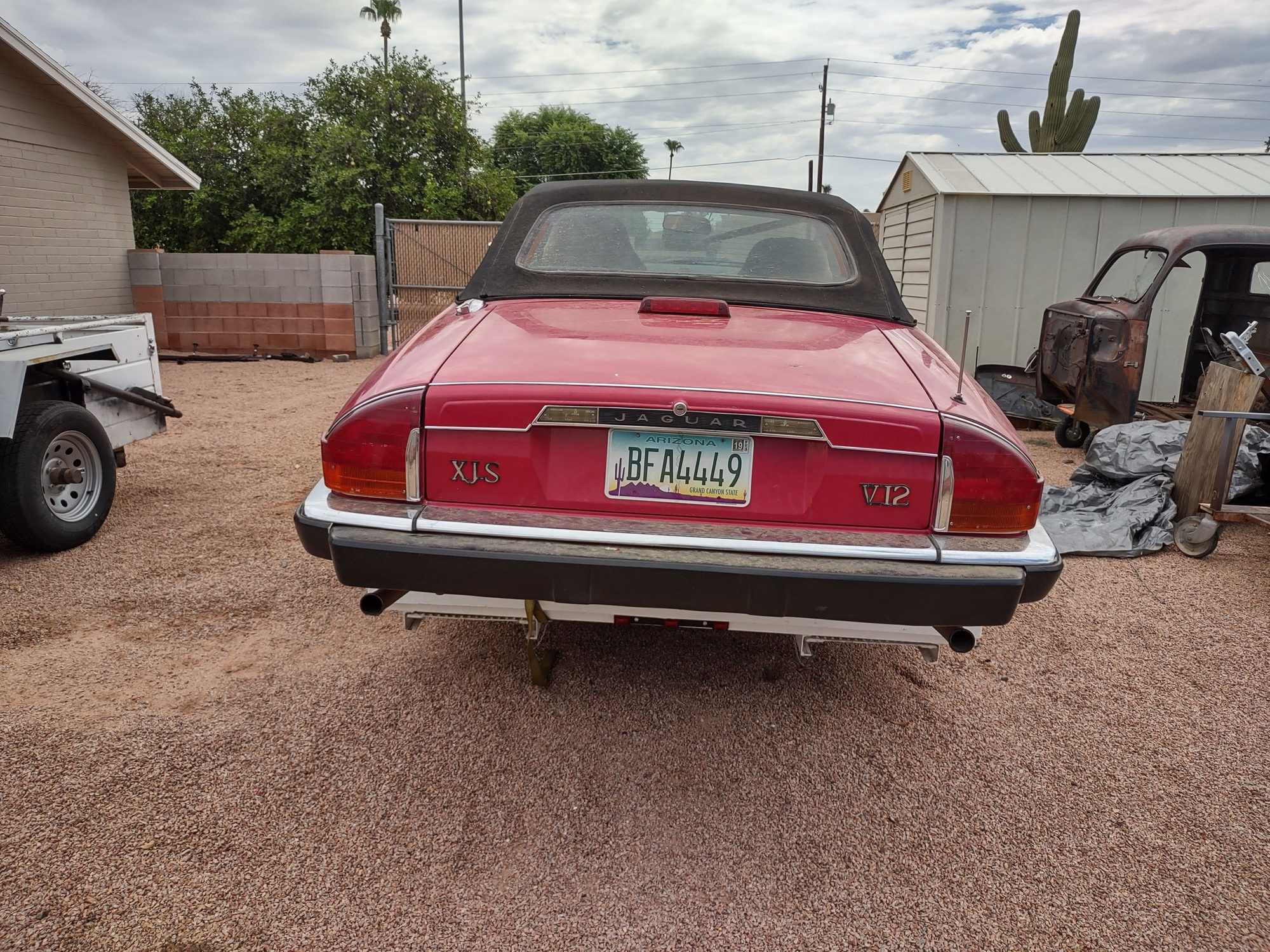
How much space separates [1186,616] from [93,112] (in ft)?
42.7

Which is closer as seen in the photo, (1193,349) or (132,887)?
(132,887)

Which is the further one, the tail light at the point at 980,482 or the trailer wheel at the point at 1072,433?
the trailer wheel at the point at 1072,433

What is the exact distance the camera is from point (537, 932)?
1963 mm

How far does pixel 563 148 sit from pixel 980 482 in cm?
5878

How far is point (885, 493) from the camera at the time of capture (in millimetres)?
2236

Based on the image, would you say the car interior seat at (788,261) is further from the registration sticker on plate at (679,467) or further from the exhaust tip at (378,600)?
the exhaust tip at (378,600)

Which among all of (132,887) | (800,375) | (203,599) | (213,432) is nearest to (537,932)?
(132,887)

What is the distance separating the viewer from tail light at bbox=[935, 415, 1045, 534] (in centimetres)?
223

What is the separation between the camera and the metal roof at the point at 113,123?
32.4ft

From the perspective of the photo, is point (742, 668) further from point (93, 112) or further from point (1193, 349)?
point (93, 112)

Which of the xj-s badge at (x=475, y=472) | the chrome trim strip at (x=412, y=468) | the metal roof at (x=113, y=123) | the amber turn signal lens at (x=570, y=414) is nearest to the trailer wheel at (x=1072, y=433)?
Answer: the amber turn signal lens at (x=570, y=414)

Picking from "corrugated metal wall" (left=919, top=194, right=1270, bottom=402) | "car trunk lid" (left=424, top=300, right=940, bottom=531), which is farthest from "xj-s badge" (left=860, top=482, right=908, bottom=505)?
"corrugated metal wall" (left=919, top=194, right=1270, bottom=402)

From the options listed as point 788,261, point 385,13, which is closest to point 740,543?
point 788,261

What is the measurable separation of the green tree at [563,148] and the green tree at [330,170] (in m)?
37.2
